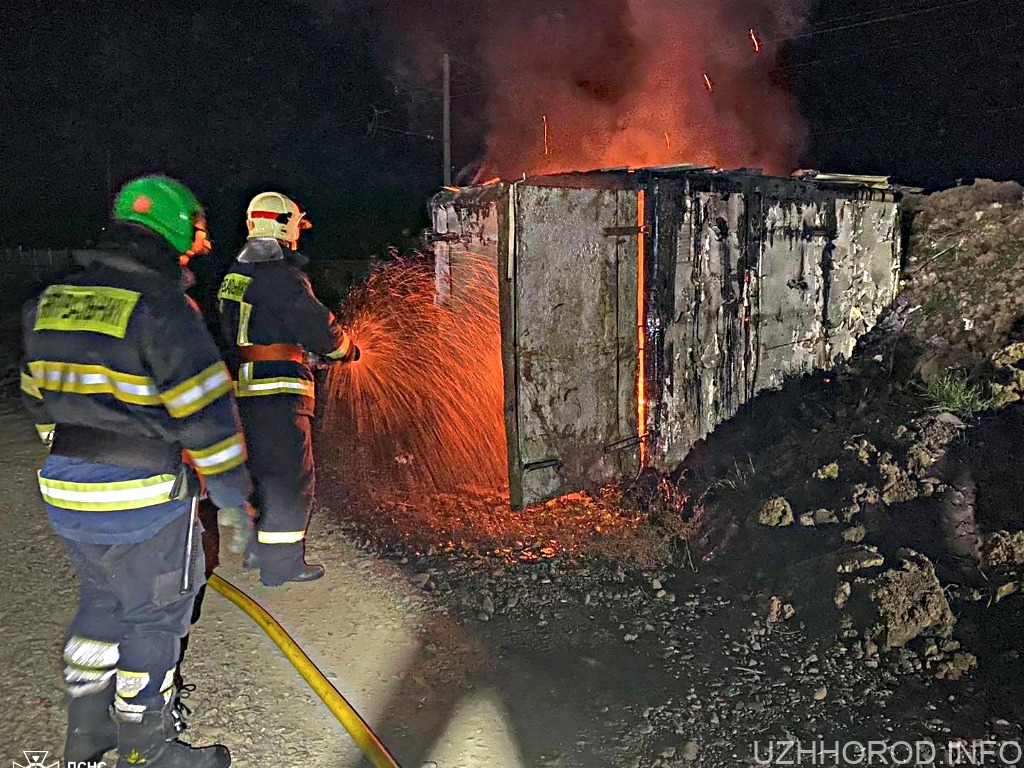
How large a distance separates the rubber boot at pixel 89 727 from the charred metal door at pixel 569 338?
10.0ft

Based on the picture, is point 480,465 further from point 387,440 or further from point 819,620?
point 819,620

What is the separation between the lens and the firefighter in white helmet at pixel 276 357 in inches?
172

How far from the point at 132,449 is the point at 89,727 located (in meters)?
1.14

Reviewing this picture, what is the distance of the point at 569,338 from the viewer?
223 inches

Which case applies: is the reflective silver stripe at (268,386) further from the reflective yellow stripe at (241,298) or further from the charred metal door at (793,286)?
the charred metal door at (793,286)

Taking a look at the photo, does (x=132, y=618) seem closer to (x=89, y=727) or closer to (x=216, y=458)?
(x=89, y=727)

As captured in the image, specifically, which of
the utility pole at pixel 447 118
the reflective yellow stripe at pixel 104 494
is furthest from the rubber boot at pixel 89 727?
the utility pole at pixel 447 118

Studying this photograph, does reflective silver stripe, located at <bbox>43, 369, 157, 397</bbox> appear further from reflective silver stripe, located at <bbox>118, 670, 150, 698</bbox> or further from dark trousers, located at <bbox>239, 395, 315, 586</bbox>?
dark trousers, located at <bbox>239, 395, 315, 586</bbox>

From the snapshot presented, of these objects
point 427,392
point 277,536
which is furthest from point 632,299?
point 277,536

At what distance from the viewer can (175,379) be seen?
2.58m

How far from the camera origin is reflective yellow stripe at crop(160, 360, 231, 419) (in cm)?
259

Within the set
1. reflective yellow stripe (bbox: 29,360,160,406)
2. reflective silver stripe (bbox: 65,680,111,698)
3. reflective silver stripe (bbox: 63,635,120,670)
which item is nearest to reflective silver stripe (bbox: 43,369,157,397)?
reflective yellow stripe (bbox: 29,360,160,406)

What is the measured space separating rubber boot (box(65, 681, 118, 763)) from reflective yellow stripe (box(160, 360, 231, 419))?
3.84 feet

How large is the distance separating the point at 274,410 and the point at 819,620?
3.31 meters
